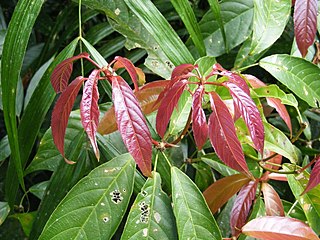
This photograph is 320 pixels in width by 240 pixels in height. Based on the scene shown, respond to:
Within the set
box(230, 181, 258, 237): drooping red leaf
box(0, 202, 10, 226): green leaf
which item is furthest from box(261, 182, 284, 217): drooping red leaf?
box(0, 202, 10, 226): green leaf

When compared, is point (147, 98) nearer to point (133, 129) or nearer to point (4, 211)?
point (133, 129)

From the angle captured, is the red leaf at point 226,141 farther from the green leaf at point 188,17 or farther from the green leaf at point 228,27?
the green leaf at point 228,27

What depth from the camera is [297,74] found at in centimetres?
77

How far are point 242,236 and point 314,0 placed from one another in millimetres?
314

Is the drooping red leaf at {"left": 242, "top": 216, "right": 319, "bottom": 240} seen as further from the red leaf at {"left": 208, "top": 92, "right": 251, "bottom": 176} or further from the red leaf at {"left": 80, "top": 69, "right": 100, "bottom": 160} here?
the red leaf at {"left": 80, "top": 69, "right": 100, "bottom": 160}

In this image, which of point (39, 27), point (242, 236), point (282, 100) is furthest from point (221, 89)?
point (39, 27)

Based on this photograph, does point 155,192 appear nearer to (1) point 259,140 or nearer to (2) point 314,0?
(1) point 259,140

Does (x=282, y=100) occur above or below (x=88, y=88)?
below

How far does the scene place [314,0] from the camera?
68 cm

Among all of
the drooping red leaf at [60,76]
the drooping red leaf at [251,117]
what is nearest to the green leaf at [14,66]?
the drooping red leaf at [60,76]

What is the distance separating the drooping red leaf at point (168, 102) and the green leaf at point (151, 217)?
0.22 ft

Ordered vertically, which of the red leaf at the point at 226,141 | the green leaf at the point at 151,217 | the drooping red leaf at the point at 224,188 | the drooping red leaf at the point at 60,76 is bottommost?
the drooping red leaf at the point at 224,188

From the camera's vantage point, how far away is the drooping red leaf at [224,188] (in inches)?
28.3

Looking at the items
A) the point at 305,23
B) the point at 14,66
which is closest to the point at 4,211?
the point at 14,66
